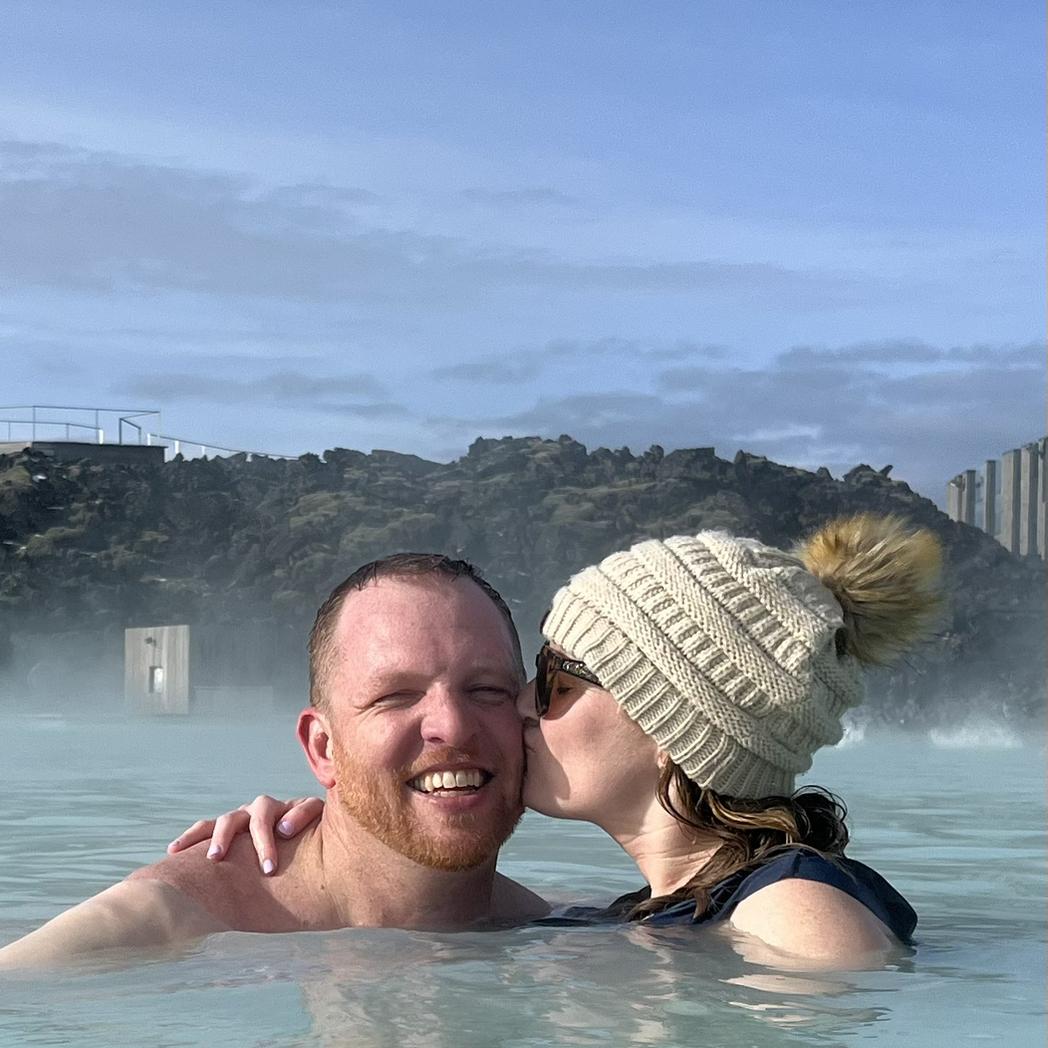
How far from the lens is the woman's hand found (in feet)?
13.3

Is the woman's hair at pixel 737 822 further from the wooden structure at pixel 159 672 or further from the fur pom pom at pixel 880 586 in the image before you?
the wooden structure at pixel 159 672

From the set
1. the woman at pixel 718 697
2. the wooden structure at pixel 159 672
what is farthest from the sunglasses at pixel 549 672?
the wooden structure at pixel 159 672

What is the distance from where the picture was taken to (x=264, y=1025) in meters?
2.99

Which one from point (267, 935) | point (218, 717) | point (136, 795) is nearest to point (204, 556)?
point (218, 717)

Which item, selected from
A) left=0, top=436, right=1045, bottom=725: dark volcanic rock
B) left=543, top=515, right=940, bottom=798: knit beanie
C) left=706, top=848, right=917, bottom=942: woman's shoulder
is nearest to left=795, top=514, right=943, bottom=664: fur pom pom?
left=543, top=515, right=940, bottom=798: knit beanie

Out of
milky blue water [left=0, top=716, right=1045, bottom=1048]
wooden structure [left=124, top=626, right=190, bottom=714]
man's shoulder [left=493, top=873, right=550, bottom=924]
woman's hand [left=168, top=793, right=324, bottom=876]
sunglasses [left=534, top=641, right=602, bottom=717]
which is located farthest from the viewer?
wooden structure [left=124, top=626, right=190, bottom=714]

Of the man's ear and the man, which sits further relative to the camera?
the man's ear

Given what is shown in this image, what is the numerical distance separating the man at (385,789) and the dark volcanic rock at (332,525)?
45.9 metres

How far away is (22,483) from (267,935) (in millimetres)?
61308

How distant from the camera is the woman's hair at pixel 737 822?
142 inches

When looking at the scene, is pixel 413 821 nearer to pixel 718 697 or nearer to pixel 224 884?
pixel 224 884

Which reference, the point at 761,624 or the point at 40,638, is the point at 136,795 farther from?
the point at 40,638

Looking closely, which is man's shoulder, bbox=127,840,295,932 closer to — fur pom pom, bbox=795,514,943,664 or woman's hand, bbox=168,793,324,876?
woman's hand, bbox=168,793,324,876

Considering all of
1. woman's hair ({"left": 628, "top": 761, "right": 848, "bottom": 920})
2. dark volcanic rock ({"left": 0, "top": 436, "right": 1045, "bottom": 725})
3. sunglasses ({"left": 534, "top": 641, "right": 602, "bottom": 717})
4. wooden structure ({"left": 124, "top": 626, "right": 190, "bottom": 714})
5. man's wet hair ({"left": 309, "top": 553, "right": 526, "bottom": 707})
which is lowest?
wooden structure ({"left": 124, "top": 626, "right": 190, "bottom": 714})
